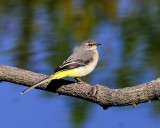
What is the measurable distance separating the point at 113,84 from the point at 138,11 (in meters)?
7.12

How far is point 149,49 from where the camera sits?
1380 centimetres

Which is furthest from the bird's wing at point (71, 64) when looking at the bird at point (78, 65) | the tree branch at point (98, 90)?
the tree branch at point (98, 90)

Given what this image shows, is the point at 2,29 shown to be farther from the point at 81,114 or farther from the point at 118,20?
the point at 81,114

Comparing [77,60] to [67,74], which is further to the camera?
[77,60]

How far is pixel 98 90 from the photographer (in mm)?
5637

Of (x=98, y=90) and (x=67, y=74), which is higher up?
(x=67, y=74)

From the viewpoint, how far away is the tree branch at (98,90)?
550 cm

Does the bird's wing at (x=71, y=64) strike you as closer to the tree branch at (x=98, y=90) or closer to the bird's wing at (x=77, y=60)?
the bird's wing at (x=77, y=60)

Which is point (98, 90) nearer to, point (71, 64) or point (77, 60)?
point (71, 64)

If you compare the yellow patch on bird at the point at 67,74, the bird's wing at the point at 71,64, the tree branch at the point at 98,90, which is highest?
the bird's wing at the point at 71,64

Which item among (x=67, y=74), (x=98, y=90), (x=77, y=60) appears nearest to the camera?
(x=98, y=90)

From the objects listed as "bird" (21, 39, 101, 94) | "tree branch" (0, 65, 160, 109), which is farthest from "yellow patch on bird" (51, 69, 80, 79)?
"tree branch" (0, 65, 160, 109)

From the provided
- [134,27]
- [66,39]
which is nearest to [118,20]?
[134,27]

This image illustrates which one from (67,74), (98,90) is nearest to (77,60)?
(67,74)
